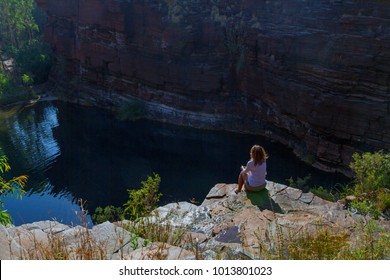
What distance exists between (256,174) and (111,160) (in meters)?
14.1

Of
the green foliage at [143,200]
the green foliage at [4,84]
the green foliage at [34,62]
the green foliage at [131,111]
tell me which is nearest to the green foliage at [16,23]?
the green foliage at [34,62]

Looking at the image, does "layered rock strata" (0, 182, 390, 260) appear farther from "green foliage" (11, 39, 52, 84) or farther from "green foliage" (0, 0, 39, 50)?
"green foliage" (0, 0, 39, 50)

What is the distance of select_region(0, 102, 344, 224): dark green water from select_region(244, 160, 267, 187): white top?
824 centimetres

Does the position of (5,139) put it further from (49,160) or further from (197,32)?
(197,32)

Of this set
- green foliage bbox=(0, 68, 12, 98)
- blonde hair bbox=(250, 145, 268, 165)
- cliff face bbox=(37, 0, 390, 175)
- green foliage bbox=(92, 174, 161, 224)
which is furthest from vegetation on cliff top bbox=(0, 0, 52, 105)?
blonde hair bbox=(250, 145, 268, 165)

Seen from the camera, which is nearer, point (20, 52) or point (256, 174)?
point (256, 174)

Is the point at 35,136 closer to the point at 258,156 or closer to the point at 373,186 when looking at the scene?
the point at 258,156

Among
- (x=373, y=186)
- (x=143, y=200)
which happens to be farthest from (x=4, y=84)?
(x=373, y=186)

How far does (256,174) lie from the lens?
295 inches

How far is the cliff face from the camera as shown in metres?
16.2

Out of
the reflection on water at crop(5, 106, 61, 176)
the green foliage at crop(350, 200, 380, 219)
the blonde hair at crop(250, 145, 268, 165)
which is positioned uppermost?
the blonde hair at crop(250, 145, 268, 165)

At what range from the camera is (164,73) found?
24.9 m

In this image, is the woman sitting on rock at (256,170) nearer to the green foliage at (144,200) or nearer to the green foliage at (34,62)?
the green foliage at (144,200)

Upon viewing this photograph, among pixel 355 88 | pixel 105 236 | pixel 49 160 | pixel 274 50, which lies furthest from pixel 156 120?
pixel 105 236
